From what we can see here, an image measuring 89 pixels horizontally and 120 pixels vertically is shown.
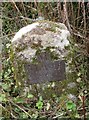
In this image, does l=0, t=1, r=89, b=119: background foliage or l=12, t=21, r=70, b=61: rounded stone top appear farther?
l=12, t=21, r=70, b=61: rounded stone top

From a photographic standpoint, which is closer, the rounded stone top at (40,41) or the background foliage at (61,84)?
the background foliage at (61,84)

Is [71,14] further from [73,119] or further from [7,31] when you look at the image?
[73,119]

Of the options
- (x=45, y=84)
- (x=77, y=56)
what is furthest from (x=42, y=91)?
(x=77, y=56)

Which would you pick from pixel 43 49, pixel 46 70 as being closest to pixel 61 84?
pixel 46 70

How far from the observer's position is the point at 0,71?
3.35 metres

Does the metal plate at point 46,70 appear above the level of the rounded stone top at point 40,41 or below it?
below

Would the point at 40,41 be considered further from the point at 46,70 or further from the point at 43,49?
the point at 46,70

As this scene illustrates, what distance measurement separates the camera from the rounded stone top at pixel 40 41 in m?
2.83

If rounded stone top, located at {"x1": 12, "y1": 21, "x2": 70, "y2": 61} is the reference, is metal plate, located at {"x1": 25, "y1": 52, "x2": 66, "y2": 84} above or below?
below

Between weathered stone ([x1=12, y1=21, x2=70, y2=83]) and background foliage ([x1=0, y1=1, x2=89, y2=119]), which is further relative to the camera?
weathered stone ([x1=12, y1=21, x2=70, y2=83])

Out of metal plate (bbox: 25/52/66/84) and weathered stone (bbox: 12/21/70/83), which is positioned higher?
weathered stone (bbox: 12/21/70/83)

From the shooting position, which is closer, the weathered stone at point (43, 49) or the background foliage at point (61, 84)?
the background foliage at point (61, 84)

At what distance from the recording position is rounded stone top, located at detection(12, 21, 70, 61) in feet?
9.29

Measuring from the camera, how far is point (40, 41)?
2.84 metres
